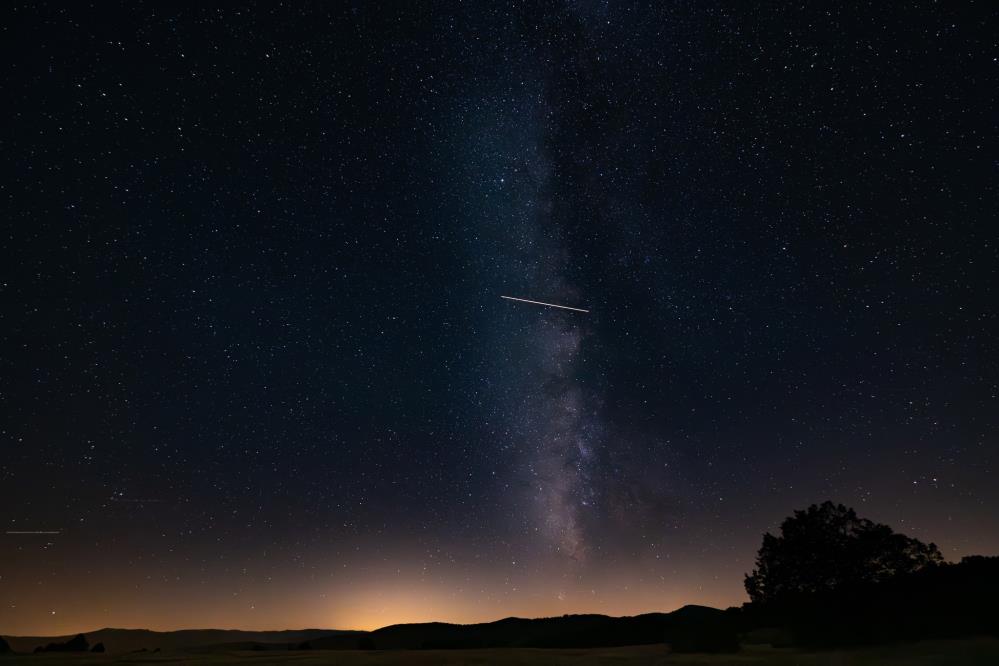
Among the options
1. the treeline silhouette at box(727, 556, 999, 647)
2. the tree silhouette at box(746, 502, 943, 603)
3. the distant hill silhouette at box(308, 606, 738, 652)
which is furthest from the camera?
the tree silhouette at box(746, 502, 943, 603)

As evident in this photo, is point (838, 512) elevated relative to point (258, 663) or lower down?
elevated

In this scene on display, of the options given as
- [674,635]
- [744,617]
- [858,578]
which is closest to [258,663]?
[674,635]

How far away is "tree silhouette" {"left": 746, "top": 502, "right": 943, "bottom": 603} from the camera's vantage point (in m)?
29.2

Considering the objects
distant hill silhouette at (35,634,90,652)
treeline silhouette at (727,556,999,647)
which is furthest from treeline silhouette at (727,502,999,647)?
distant hill silhouette at (35,634,90,652)

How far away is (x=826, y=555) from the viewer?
30.4m

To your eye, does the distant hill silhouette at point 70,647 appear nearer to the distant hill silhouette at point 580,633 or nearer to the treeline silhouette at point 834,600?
the treeline silhouette at point 834,600

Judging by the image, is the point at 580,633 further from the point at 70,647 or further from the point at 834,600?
the point at 70,647

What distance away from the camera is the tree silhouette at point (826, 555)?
96.0 feet

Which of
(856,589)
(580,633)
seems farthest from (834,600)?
(580,633)

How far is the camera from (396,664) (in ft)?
65.0

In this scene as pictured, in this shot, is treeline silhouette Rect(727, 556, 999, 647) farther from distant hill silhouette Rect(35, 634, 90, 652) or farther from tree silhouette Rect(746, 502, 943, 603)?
distant hill silhouette Rect(35, 634, 90, 652)

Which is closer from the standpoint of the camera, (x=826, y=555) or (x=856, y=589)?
(x=856, y=589)

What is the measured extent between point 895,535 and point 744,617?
1012cm

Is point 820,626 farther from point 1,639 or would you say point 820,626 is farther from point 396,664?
point 1,639
